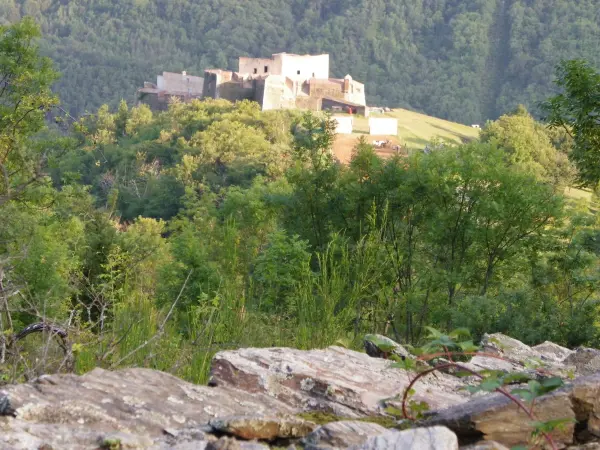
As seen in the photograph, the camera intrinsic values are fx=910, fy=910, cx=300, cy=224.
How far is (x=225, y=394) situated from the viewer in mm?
2812

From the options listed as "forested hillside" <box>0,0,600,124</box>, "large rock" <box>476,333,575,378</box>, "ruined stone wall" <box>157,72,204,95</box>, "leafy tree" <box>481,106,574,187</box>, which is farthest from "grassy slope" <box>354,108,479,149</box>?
"large rock" <box>476,333,575,378</box>

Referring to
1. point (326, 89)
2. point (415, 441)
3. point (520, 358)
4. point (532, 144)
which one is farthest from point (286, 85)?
point (415, 441)

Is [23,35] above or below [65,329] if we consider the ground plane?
above

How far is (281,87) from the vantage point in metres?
57.6

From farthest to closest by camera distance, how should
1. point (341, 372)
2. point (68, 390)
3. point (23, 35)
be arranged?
1. point (23, 35)
2. point (341, 372)
3. point (68, 390)

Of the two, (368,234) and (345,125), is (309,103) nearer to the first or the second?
(345,125)

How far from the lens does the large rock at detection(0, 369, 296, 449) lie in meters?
2.26

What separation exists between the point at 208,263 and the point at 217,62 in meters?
95.0

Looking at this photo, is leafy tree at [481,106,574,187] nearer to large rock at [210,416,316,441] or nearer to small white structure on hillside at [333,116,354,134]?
small white structure on hillside at [333,116,354,134]


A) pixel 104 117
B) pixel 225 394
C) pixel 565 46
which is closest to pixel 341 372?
pixel 225 394

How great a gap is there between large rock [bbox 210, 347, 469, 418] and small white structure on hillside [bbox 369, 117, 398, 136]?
50184 millimetres

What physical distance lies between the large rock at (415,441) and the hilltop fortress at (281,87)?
54.1 meters

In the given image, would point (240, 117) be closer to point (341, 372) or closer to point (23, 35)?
point (23, 35)

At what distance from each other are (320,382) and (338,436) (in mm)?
681
